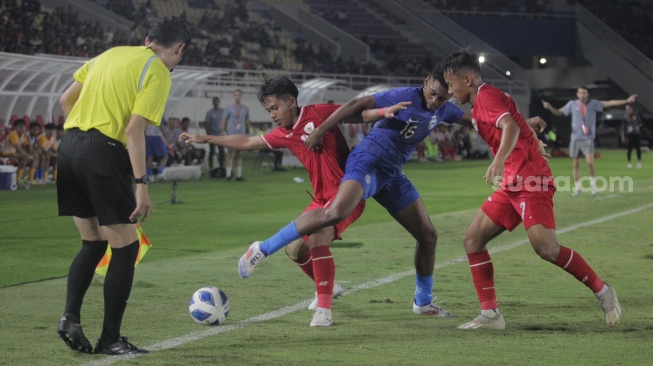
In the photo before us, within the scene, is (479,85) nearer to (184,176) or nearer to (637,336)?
(637,336)

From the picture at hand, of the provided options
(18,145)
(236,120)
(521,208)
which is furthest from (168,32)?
(236,120)

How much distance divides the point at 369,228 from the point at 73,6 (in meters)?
32.1

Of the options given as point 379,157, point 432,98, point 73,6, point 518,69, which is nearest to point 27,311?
point 379,157

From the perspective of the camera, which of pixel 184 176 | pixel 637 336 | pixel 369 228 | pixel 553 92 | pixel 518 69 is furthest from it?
pixel 553 92

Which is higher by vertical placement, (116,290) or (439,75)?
(439,75)

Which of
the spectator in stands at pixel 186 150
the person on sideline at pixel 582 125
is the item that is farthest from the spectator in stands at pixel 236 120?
the person on sideline at pixel 582 125

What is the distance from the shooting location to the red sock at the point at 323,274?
26.4ft

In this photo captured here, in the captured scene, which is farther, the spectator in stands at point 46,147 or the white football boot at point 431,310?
the spectator in stands at point 46,147

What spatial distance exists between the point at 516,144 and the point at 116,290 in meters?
3.18

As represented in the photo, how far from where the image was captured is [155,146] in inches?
1075

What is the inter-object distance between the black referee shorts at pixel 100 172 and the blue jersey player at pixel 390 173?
1.44 metres

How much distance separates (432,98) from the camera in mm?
8281

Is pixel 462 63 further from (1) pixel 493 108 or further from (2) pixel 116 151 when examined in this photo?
(2) pixel 116 151

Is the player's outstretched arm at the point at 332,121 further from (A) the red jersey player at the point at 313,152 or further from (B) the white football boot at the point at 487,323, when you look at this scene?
(B) the white football boot at the point at 487,323
